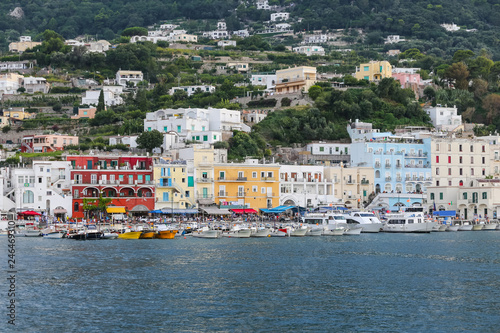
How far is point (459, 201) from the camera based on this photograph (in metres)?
83.4

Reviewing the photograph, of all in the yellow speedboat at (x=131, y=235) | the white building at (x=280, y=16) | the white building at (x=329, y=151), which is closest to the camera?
the yellow speedboat at (x=131, y=235)

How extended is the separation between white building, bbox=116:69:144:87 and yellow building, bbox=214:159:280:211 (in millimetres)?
47813

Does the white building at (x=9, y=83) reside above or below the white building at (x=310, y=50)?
below

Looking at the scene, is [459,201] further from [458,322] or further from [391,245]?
[458,322]

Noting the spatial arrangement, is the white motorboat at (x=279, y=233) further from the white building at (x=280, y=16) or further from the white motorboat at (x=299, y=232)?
the white building at (x=280, y=16)

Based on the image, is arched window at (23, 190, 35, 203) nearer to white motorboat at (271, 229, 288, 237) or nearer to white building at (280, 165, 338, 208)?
white motorboat at (271, 229, 288, 237)

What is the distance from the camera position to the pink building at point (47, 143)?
3551 inches

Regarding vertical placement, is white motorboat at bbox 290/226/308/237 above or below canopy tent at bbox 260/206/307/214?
below

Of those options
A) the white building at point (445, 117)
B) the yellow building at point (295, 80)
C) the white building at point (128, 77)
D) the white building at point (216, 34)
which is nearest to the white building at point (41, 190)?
the yellow building at point (295, 80)

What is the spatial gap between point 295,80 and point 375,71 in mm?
12538

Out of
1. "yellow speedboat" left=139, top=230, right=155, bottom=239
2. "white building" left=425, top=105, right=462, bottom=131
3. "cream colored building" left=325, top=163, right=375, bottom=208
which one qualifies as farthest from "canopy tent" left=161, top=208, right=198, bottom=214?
"white building" left=425, top=105, right=462, bottom=131

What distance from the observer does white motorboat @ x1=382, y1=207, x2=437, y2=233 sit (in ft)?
245

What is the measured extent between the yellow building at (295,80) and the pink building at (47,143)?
2986cm

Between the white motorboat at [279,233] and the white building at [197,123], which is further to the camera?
the white building at [197,123]
